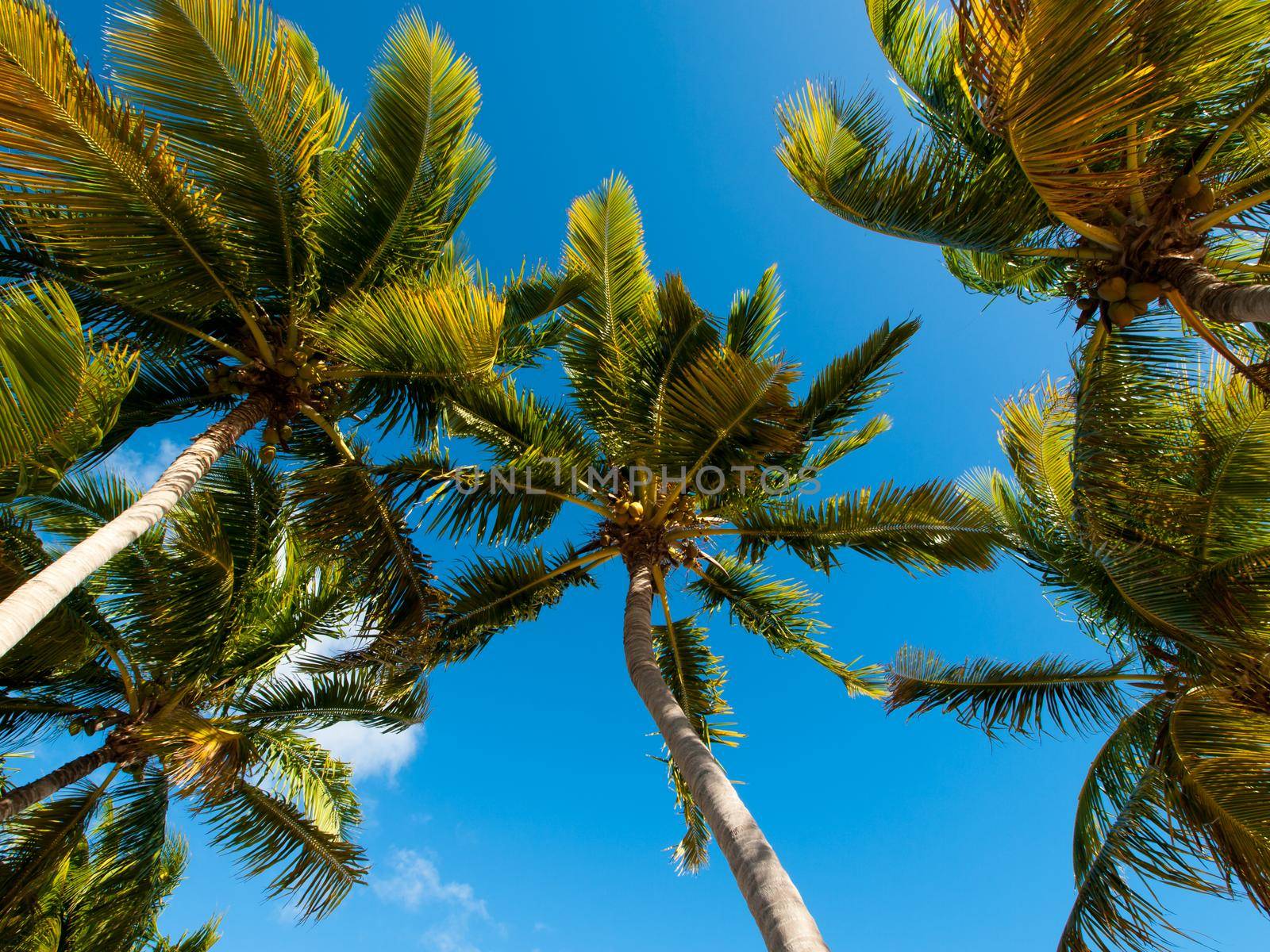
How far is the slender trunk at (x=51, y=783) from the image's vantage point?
6.02m

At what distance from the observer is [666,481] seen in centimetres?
618

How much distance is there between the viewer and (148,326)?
6379 millimetres

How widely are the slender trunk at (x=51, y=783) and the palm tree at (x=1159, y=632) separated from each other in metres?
7.73

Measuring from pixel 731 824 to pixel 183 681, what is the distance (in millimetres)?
6509

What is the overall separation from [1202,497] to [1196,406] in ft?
2.46

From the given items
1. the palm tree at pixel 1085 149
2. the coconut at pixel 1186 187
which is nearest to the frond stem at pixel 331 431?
→ the palm tree at pixel 1085 149

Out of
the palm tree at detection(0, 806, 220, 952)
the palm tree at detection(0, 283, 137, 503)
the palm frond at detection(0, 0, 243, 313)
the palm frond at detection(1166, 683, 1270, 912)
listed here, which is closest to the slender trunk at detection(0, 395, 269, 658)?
the palm tree at detection(0, 283, 137, 503)

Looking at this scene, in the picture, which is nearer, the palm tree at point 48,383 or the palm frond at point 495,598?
the palm tree at point 48,383

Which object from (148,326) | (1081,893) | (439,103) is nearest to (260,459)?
(148,326)

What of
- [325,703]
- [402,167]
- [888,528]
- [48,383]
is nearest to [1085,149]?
[888,528]

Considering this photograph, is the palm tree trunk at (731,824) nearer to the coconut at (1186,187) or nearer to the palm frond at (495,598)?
the palm frond at (495,598)

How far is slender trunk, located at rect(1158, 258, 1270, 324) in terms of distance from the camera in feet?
13.0

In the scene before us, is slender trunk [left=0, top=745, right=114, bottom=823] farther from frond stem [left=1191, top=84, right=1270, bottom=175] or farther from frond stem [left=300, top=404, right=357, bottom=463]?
frond stem [left=1191, top=84, right=1270, bottom=175]

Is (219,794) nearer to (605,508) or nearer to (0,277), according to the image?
(605,508)
